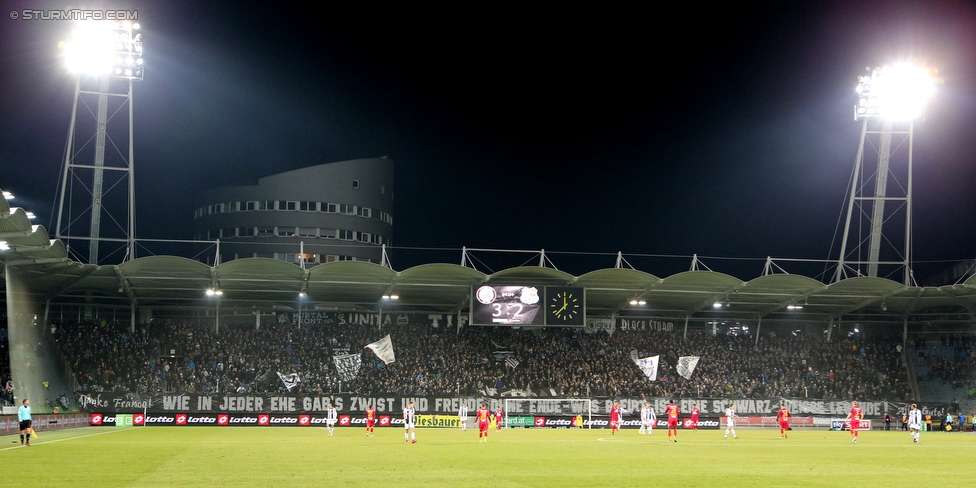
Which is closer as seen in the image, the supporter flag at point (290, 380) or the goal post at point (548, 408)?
the goal post at point (548, 408)

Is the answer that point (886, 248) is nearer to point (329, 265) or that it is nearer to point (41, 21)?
point (329, 265)

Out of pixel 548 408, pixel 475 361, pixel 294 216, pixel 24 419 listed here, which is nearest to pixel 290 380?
pixel 475 361

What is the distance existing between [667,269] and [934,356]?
1136 inches

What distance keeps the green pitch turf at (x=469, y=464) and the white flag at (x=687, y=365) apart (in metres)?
25.1

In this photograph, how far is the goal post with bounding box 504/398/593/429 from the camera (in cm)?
5166

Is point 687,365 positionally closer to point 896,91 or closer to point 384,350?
point 384,350

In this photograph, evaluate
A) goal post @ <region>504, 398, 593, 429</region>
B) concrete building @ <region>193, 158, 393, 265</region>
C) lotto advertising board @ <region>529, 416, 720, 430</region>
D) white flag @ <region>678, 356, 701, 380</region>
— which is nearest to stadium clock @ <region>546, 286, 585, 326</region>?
goal post @ <region>504, 398, 593, 429</region>

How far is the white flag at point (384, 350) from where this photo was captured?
183ft

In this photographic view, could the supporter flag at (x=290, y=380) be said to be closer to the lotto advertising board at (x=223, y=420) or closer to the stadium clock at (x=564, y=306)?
the lotto advertising board at (x=223, y=420)

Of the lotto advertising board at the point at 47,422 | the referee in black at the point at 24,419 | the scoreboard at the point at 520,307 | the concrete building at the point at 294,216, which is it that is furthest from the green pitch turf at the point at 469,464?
the concrete building at the point at 294,216

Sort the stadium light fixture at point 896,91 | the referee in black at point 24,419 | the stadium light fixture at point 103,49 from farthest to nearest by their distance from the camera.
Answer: the stadium light fixture at point 896,91 < the stadium light fixture at point 103,49 < the referee in black at point 24,419

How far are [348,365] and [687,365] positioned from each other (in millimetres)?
23292

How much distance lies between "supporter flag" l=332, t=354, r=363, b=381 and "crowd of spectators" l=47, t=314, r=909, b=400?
42cm

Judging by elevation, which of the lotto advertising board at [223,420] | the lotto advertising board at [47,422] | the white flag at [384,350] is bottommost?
the lotto advertising board at [223,420]
